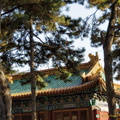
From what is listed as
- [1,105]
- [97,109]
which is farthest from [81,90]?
[1,105]

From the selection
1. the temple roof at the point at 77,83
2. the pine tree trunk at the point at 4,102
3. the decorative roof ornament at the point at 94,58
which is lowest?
the pine tree trunk at the point at 4,102

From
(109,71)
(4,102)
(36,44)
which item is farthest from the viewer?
(36,44)

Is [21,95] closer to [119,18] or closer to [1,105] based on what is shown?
[1,105]

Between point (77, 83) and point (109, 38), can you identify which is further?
point (77, 83)

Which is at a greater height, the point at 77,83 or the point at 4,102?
the point at 77,83

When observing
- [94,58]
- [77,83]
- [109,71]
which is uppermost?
[94,58]

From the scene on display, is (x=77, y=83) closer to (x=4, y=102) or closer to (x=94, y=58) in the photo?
(x=94, y=58)

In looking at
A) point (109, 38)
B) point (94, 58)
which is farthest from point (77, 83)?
point (109, 38)

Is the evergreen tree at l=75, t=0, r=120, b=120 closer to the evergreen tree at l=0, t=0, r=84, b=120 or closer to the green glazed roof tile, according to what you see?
the evergreen tree at l=0, t=0, r=84, b=120

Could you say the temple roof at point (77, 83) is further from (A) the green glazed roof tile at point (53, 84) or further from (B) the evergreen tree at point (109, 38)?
(B) the evergreen tree at point (109, 38)

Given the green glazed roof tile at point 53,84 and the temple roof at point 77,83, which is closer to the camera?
the temple roof at point 77,83

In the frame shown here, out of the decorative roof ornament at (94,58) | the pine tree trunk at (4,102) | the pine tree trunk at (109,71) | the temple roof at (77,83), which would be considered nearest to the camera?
the pine tree trunk at (109,71)

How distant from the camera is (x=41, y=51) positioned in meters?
9.61

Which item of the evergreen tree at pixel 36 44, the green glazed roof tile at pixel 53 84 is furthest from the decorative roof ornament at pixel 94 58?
the evergreen tree at pixel 36 44
